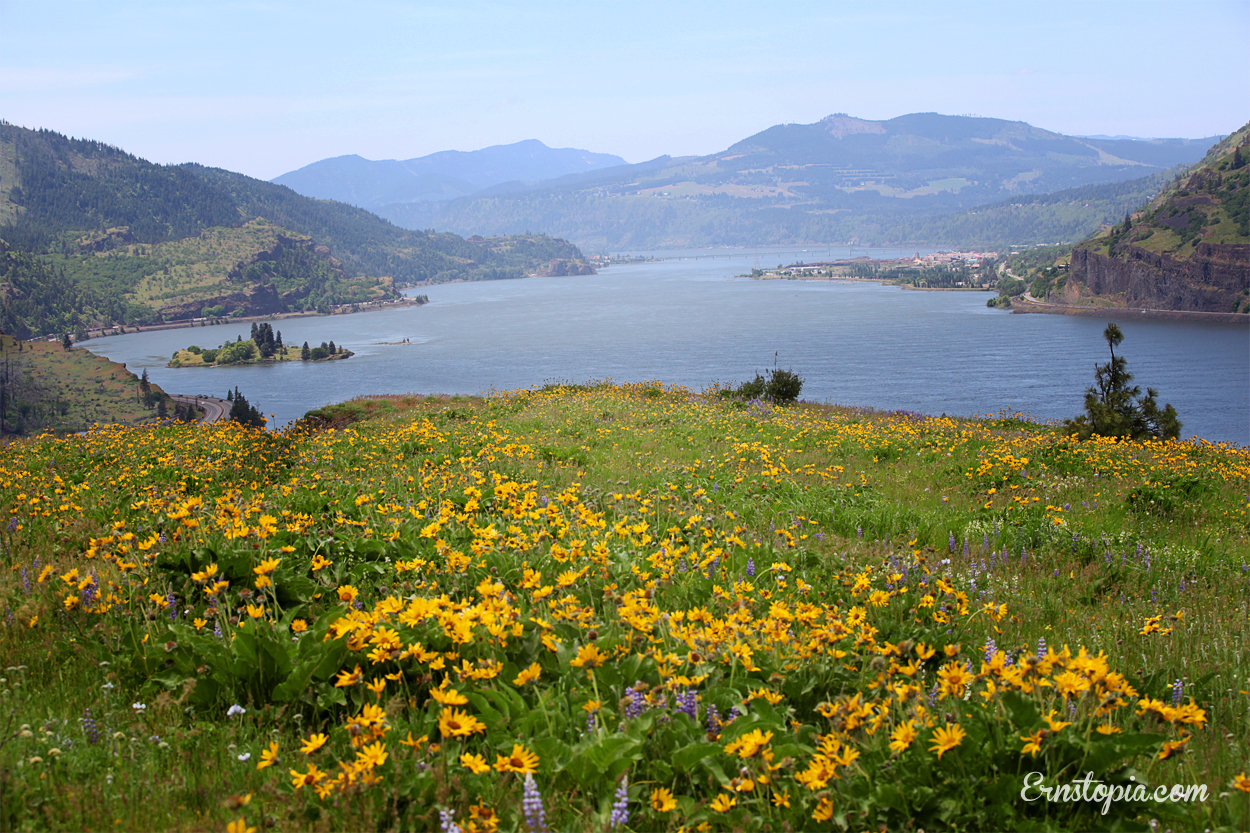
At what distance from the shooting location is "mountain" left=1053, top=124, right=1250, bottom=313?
122562mm

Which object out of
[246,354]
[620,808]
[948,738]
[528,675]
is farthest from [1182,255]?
[246,354]

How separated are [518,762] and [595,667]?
0.68 metres

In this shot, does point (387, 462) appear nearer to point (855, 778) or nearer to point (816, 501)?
point (816, 501)

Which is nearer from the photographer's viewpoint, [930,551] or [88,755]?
[88,755]

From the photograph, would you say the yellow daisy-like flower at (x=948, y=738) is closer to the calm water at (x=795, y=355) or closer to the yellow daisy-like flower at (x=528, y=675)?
the yellow daisy-like flower at (x=528, y=675)

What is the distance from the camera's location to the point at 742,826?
254cm

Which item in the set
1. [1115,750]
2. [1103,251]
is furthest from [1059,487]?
[1103,251]

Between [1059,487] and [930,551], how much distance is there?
419cm

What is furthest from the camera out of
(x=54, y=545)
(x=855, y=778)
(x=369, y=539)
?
(x=54, y=545)

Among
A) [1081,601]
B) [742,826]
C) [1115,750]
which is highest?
[1115,750]

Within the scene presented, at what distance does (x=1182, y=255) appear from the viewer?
12938 centimetres

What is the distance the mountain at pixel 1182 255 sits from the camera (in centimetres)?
12256

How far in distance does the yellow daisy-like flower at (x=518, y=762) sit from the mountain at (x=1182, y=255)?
15212 cm

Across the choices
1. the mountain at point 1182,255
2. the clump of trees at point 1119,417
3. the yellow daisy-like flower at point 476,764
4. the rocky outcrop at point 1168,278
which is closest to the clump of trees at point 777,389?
the clump of trees at point 1119,417
